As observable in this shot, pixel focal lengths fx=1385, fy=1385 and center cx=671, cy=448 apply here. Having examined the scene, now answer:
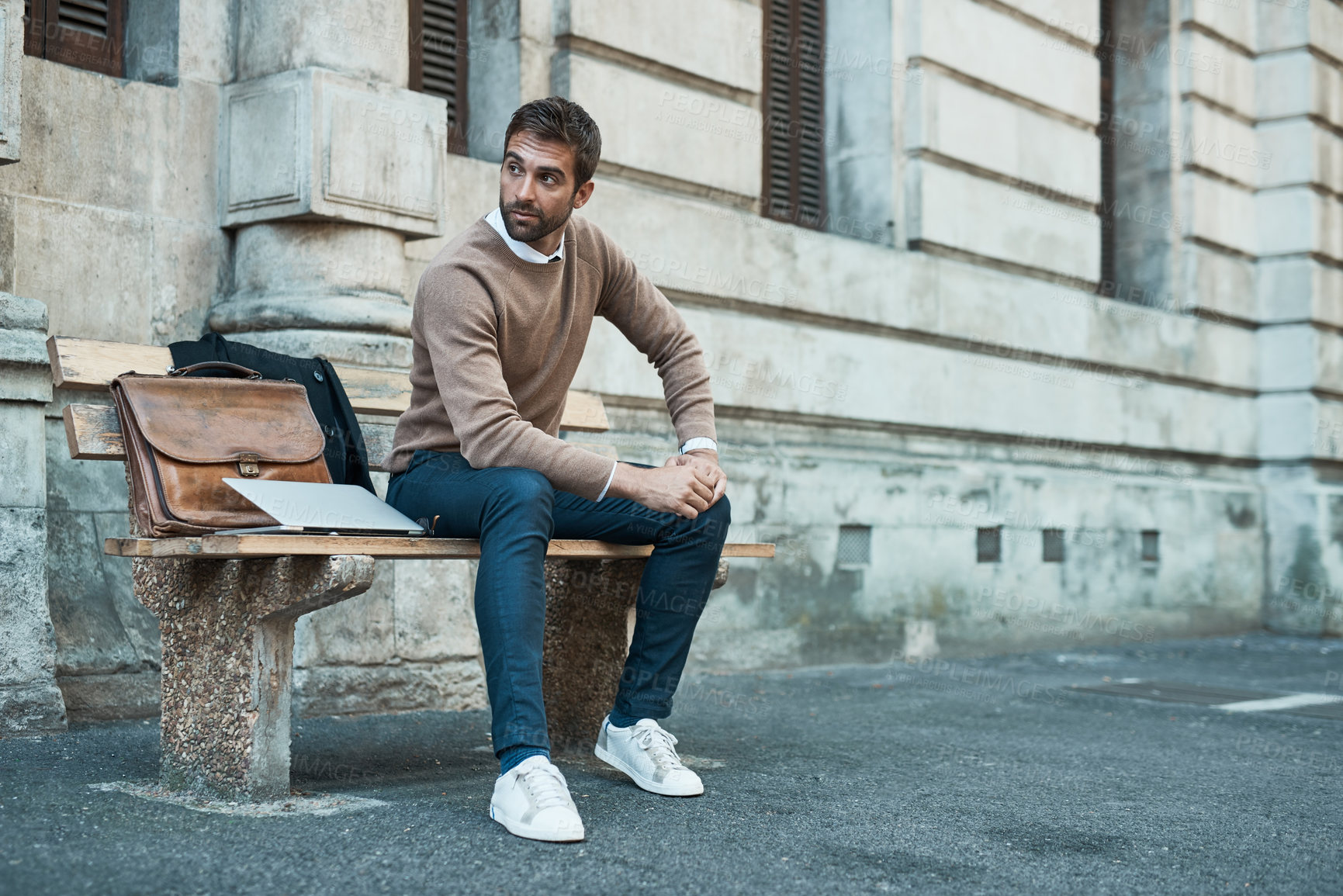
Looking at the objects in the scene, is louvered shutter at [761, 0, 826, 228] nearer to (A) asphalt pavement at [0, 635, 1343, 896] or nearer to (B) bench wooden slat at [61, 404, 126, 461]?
(A) asphalt pavement at [0, 635, 1343, 896]

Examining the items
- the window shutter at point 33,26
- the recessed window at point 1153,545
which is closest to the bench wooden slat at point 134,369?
the window shutter at point 33,26

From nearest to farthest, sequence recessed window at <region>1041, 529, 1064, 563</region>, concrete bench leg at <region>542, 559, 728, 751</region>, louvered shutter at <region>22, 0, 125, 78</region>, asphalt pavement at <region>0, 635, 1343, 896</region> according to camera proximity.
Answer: asphalt pavement at <region>0, 635, 1343, 896</region>, concrete bench leg at <region>542, 559, 728, 751</region>, louvered shutter at <region>22, 0, 125, 78</region>, recessed window at <region>1041, 529, 1064, 563</region>

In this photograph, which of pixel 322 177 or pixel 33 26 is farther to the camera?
pixel 322 177

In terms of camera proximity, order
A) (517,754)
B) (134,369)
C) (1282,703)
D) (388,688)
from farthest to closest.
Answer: (1282,703) < (388,688) < (134,369) < (517,754)

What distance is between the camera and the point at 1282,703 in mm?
6062

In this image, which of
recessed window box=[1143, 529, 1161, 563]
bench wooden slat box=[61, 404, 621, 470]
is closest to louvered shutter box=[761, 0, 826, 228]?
recessed window box=[1143, 529, 1161, 563]

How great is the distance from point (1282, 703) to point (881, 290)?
2945mm

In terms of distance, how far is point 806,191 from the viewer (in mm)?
8234

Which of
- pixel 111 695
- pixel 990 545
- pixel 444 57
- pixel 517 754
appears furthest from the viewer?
pixel 990 545

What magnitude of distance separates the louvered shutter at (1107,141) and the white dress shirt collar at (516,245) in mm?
7587

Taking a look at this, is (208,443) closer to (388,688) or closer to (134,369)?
(134,369)

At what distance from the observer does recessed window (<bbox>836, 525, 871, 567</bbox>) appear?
729cm

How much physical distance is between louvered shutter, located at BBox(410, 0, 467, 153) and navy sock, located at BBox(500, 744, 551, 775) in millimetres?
3803

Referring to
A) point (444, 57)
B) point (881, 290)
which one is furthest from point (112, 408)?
point (881, 290)
